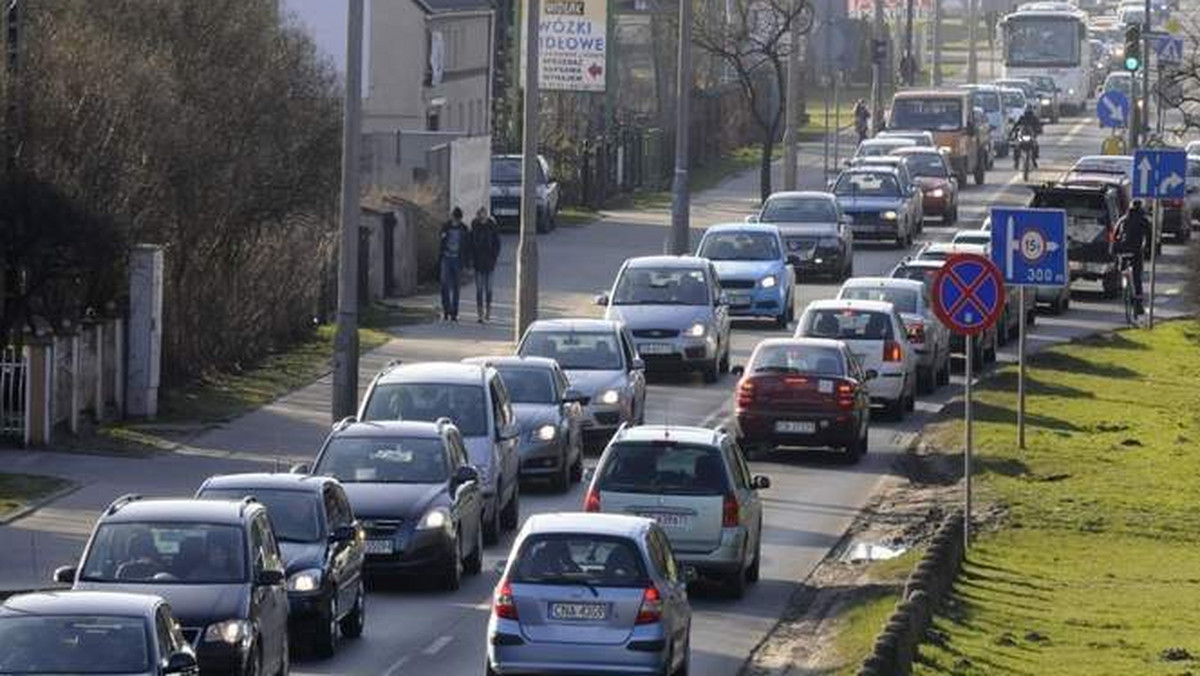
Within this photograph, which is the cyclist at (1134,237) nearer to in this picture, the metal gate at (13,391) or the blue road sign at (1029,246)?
the blue road sign at (1029,246)

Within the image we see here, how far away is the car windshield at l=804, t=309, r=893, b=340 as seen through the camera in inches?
1569

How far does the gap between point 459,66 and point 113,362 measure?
41.9m

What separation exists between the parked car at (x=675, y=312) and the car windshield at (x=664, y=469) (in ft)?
50.7

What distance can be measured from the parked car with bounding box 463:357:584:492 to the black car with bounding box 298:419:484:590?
4430 mm

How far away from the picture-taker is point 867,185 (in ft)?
207

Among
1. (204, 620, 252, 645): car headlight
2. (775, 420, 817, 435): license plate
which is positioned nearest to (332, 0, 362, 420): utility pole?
(775, 420, 817, 435): license plate

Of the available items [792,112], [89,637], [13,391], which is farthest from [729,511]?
[792,112]

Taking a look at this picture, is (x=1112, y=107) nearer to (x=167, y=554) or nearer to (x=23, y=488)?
(x=23, y=488)

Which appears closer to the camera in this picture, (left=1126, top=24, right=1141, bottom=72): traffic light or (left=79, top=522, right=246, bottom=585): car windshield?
(left=79, top=522, right=246, bottom=585): car windshield

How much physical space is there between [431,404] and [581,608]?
9875 mm

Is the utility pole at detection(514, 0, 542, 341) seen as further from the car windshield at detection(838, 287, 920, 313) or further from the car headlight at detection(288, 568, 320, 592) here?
the car headlight at detection(288, 568, 320, 592)

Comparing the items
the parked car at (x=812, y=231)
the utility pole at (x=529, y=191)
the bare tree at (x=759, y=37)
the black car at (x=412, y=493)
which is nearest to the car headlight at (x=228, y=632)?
the black car at (x=412, y=493)

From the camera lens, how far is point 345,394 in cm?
3525

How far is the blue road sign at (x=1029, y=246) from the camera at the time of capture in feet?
107
